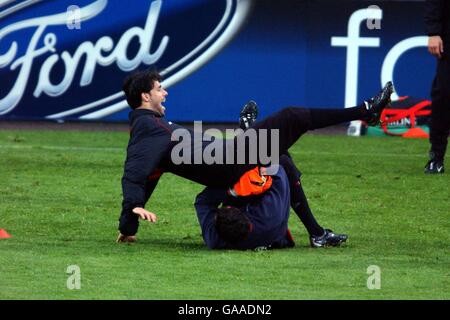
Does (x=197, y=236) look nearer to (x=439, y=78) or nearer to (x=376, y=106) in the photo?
(x=376, y=106)

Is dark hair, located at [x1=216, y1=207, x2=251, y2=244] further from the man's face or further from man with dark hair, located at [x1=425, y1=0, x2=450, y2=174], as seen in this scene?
man with dark hair, located at [x1=425, y1=0, x2=450, y2=174]

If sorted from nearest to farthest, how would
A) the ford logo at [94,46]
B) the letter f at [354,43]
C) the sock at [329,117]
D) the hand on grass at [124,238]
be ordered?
the sock at [329,117], the hand on grass at [124,238], the ford logo at [94,46], the letter f at [354,43]

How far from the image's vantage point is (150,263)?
7.84 m

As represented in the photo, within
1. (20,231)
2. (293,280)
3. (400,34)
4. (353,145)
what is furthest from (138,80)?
(400,34)

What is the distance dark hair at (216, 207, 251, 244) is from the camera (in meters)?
8.13

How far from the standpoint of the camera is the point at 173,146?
335 inches

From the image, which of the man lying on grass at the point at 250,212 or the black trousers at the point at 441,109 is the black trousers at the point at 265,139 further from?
the black trousers at the point at 441,109

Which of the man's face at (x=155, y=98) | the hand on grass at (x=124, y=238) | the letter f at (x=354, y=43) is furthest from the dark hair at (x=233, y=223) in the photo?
the letter f at (x=354, y=43)

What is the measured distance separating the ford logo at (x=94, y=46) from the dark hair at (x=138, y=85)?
23.0ft

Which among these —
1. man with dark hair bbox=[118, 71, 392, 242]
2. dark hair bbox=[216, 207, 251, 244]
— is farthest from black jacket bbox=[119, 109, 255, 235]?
dark hair bbox=[216, 207, 251, 244]

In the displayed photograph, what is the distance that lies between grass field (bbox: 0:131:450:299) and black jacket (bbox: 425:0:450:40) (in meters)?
1.37

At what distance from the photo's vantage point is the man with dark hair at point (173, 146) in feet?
27.3
